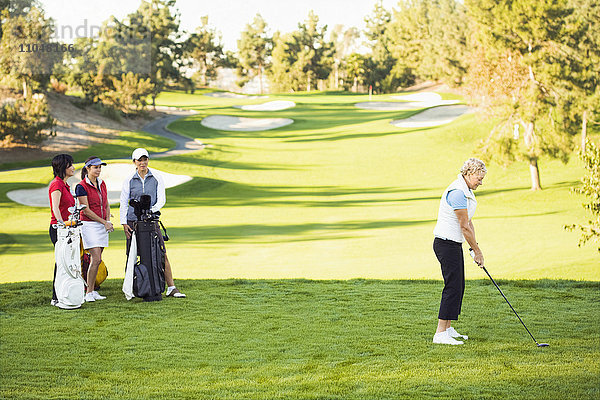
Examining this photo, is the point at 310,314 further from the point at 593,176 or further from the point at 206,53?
the point at 206,53

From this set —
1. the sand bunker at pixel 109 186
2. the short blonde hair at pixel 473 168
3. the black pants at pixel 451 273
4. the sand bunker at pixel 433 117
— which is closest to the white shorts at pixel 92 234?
the black pants at pixel 451 273

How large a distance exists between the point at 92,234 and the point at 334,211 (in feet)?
44.0

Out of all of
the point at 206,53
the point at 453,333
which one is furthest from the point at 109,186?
the point at 206,53

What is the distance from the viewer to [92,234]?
336 inches

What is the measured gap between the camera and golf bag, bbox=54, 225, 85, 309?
312 inches

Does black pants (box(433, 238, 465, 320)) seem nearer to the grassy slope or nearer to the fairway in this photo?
the fairway

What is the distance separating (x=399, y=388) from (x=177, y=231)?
44.2 feet

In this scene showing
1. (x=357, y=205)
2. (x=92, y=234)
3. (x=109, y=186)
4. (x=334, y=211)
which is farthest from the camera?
(x=109, y=186)

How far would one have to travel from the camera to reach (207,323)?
712 centimetres

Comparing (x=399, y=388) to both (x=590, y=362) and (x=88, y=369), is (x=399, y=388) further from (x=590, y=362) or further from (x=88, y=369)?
(x=88, y=369)

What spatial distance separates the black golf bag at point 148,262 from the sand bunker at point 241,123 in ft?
116

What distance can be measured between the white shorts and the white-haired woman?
4.59 m

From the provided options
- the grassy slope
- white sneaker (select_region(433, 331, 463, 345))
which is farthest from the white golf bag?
white sneaker (select_region(433, 331, 463, 345))

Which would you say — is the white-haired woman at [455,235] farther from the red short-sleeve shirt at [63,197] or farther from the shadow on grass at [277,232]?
the shadow on grass at [277,232]
